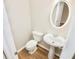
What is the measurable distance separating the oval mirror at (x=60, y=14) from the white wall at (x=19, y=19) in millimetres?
574

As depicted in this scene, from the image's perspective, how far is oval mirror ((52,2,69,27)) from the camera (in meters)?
1.57

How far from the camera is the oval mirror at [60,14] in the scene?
157 centimetres

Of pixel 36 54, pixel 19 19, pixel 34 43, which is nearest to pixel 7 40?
pixel 19 19

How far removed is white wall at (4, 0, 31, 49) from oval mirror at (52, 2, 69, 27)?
57 centimetres

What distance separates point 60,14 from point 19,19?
29.2 inches

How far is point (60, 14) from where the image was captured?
164cm

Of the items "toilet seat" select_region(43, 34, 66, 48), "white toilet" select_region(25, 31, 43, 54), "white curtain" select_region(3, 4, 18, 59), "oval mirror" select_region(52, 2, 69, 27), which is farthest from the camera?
"white toilet" select_region(25, 31, 43, 54)

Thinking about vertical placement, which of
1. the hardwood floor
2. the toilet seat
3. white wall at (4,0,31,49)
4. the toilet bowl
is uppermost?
white wall at (4,0,31,49)

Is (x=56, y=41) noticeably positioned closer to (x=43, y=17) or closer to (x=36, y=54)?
(x=43, y=17)

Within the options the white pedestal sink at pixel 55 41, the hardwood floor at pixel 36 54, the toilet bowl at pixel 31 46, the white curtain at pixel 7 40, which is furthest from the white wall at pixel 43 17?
the white curtain at pixel 7 40

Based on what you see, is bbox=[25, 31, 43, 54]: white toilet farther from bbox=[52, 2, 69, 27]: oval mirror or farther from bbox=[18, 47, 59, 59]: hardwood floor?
bbox=[52, 2, 69, 27]: oval mirror

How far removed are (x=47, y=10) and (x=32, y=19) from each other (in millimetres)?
504

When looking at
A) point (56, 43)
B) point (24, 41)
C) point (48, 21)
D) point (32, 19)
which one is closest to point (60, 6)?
point (48, 21)

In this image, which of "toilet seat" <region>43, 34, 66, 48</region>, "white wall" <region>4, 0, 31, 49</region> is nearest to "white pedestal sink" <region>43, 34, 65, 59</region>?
"toilet seat" <region>43, 34, 66, 48</region>
